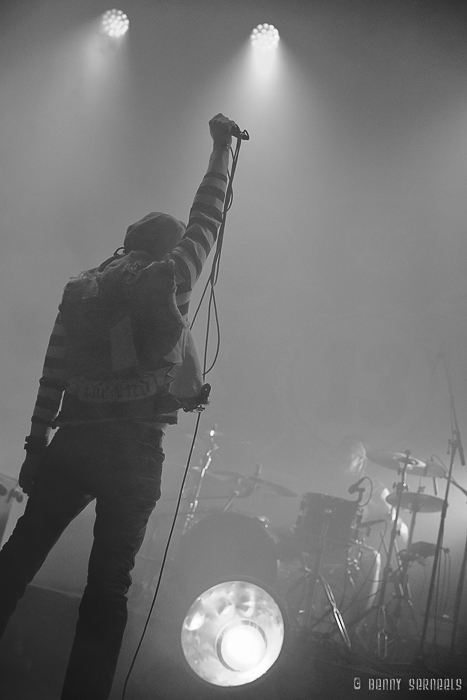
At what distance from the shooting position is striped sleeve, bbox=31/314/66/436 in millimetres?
1536

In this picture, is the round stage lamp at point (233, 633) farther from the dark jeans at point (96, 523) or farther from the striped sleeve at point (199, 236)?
the striped sleeve at point (199, 236)

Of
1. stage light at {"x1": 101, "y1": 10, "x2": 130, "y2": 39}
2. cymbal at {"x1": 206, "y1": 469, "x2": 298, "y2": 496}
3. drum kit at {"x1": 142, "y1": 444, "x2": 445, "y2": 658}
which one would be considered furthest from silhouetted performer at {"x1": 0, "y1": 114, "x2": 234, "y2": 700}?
stage light at {"x1": 101, "y1": 10, "x2": 130, "y2": 39}

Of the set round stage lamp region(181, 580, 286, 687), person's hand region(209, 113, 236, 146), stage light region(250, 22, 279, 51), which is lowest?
round stage lamp region(181, 580, 286, 687)

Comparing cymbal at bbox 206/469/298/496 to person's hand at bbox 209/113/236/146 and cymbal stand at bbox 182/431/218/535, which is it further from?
person's hand at bbox 209/113/236/146

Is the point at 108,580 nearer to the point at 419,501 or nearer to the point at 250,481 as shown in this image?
the point at 250,481

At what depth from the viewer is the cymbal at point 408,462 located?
414 centimetres

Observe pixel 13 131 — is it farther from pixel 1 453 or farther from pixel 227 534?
pixel 227 534

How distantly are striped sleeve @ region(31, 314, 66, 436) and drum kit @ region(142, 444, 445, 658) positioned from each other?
1.94 m

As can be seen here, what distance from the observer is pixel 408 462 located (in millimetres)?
4078

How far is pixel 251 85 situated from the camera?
5668 millimetres

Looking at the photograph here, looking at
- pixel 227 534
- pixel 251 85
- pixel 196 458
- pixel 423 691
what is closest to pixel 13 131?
pixel 251 85

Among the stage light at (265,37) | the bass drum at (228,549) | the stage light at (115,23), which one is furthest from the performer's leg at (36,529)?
the stage light at (115,23)

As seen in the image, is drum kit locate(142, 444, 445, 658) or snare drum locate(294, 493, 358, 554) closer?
drum kit locate(142, 444, 445, 658)

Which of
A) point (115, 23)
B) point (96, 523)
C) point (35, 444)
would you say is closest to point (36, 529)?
point (96, 523)
